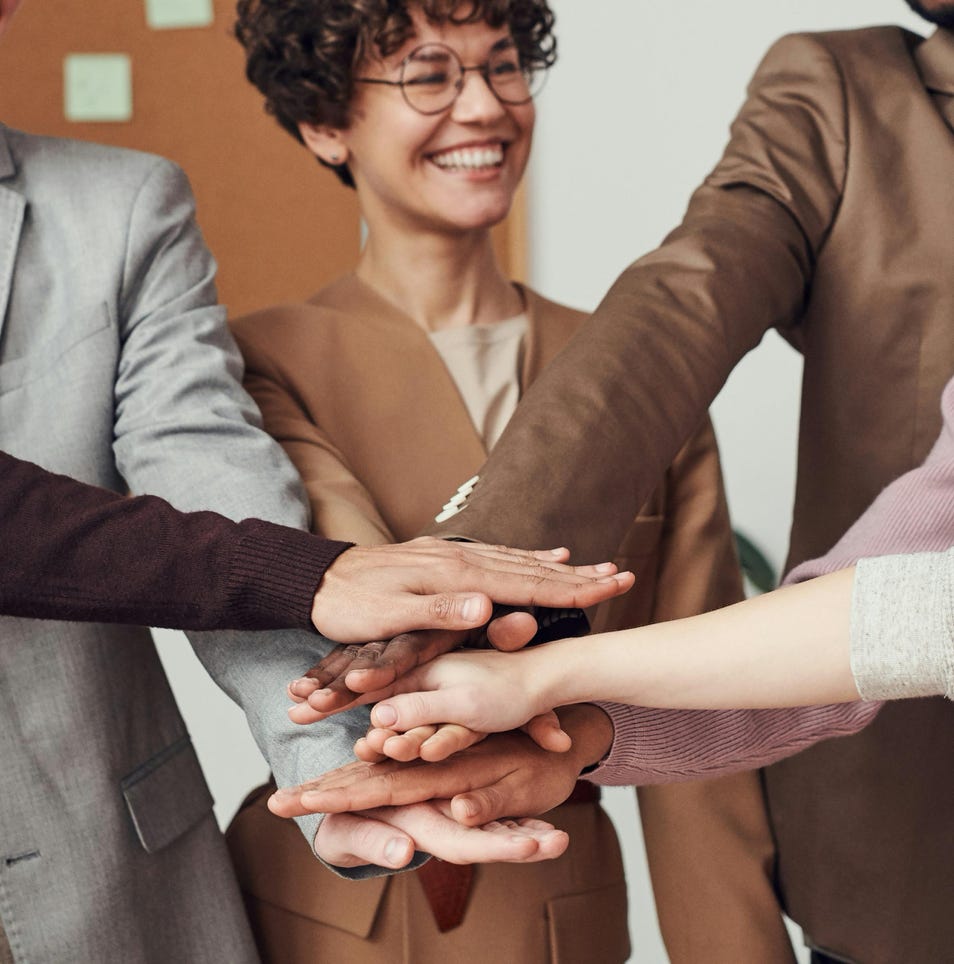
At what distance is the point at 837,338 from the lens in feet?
4.28

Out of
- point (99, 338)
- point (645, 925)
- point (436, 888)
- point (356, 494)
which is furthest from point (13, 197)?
point (645, 925)

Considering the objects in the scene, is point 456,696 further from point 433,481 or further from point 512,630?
point 433,481

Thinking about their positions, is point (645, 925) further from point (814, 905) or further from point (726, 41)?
point (726, 41)

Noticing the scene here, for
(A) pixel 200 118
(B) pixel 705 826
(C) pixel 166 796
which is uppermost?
(A) pixel 200 118

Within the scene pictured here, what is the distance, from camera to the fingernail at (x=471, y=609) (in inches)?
39.7

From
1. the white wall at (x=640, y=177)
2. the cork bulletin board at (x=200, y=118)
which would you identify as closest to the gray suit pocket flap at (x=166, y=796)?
the white wall at (x=640, y=177)

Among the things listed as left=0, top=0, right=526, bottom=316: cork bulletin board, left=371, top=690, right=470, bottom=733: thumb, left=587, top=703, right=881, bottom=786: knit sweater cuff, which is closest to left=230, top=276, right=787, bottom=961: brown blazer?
left=587, top=703, right=881, bottom=786: knit sweater cuff

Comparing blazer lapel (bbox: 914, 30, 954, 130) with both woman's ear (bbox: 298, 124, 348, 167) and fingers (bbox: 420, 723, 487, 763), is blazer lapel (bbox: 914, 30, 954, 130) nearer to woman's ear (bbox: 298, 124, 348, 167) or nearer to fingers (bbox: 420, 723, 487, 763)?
Answer: woman's ear (bbox: 298, 124, 348, 167)

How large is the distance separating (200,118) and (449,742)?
6.04 ft

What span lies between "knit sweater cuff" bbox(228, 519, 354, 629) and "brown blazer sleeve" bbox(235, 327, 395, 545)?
0.48 feet

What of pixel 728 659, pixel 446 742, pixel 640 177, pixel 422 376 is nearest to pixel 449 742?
pixel 446 742

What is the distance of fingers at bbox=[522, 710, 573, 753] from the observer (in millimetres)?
1041

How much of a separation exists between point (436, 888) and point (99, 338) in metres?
0.60

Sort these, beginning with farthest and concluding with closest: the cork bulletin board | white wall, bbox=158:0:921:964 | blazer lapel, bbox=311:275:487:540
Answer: white wall, bbox=158:0:921:964 → the cork bulletin board → blazer lapel, bbox=311:275:487:540
